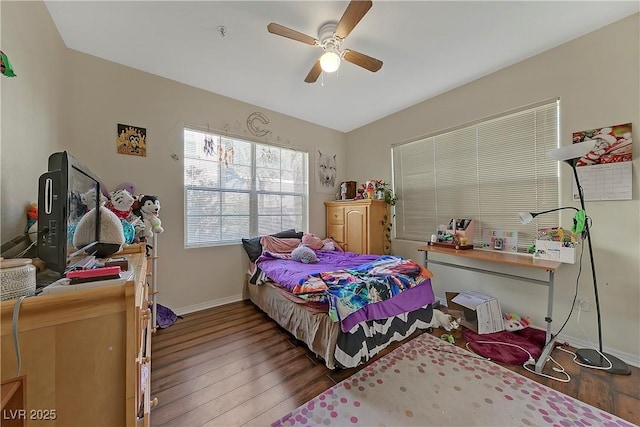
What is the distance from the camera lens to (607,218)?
77.9 inches

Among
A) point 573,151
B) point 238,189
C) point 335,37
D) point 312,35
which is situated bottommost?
point 238,189

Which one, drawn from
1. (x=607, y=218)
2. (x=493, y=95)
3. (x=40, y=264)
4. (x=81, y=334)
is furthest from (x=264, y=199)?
(x=607, y=218)

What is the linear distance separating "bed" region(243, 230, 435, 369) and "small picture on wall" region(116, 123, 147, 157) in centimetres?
187

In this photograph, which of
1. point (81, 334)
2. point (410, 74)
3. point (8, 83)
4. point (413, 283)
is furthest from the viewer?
point (410, 74)

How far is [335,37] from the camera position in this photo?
5.99 feet

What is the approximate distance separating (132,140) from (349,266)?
108 inches

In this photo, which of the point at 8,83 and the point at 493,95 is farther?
the point at 493,95

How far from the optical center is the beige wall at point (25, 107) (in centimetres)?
124

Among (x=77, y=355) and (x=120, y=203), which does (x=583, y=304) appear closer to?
(x=77, y=355)

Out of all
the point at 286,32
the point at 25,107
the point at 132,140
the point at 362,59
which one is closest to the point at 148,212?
the point at 132,140

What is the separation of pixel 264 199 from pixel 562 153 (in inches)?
126

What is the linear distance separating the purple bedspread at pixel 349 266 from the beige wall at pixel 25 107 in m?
1.80

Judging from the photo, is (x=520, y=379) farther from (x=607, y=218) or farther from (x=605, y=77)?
(x=605, y=77)

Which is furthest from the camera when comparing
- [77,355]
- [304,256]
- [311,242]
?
[311,242]
